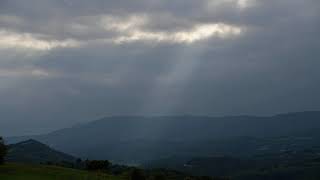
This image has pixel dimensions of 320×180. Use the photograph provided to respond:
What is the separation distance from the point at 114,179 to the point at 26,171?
1385 centimetres

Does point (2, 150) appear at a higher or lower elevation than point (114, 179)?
higher

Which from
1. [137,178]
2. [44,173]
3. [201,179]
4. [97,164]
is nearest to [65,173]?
[44,173]

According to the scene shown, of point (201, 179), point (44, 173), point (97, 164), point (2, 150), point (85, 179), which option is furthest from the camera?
point (201, 179)

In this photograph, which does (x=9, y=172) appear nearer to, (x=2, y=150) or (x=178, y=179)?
(x=2, y=150)

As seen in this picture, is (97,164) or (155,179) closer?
(155,179)

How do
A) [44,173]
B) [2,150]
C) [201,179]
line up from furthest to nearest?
[201,179], [2,150], [44,173]

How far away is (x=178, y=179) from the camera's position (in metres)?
138

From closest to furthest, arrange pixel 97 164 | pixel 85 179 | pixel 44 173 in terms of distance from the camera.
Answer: pixel 85 179
pixel 44 173
pixel 97 164

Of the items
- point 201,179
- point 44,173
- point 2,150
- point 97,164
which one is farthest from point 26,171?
point 201,179

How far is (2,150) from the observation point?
9750 centimetres

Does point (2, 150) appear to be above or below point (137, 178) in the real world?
above

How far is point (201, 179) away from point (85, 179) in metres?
52.7

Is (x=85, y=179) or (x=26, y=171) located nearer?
(x=85, y=179)

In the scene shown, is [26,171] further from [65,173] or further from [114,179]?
[114,179]
